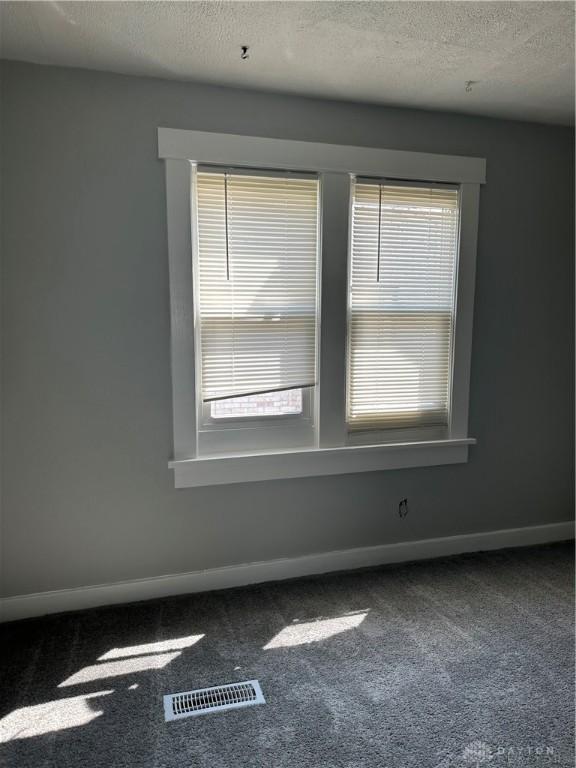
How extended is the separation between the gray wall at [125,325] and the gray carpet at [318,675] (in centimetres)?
30

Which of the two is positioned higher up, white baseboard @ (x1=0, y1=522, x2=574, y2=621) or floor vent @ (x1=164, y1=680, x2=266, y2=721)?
white baseboard @ (x1=0, y1=522, x2=574, y2=621)

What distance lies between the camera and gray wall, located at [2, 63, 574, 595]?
2.52m

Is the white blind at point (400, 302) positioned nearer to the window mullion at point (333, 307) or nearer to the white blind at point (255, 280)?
the window mullion at point (333, 307)

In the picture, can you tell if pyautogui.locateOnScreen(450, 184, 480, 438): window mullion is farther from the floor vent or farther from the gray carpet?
the floor vent

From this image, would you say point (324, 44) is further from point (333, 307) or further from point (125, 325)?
point (125, 325)

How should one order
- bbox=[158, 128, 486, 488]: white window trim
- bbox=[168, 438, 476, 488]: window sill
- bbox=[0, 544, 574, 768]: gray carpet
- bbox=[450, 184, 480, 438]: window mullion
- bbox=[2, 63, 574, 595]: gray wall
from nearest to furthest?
1. bbox=[0, 544, 574, 768]: gray carpet
2. bbox=[2, 63, 574, 595]: gray wall
3. bbox=[158, 128, 486, 488]: white window trim
4. bbox=[168, 438, 476, 488]: window sill
5. bbox=[450, 184, 480, 438]: window mullion

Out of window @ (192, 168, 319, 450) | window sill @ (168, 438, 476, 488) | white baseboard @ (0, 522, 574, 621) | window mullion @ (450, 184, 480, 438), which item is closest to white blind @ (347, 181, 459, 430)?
window mullion @ (450, 184, 480, 438)

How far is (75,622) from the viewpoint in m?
2.62

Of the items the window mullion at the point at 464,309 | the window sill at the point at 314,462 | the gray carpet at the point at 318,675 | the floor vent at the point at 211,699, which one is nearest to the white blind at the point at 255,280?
the window sill at the point at 314,462

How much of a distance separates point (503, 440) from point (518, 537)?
0.65 meters

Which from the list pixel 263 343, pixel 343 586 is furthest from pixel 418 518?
pixel 263 343

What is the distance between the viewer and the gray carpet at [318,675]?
1.86 metres

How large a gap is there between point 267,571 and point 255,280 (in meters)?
1.57

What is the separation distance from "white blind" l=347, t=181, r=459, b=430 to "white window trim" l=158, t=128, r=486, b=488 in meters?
0.07
